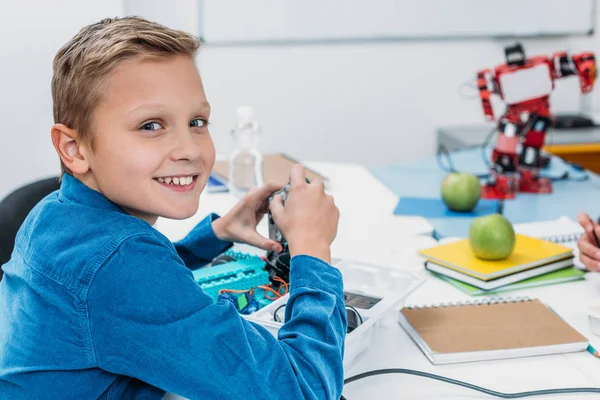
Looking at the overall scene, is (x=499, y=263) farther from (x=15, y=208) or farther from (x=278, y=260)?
(x=15, y=208)

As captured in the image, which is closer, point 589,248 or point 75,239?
point 75,239

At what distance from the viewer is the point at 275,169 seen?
207 cm

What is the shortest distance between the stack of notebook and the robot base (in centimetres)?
63

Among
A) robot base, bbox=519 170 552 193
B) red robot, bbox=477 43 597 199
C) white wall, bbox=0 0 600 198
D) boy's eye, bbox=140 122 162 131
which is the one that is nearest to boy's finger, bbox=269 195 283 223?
boy's eye, bbox=140 122 162 131

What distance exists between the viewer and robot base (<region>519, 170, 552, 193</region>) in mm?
2039

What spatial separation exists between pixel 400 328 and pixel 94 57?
63cm

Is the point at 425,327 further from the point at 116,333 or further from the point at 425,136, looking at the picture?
the point at 425,136

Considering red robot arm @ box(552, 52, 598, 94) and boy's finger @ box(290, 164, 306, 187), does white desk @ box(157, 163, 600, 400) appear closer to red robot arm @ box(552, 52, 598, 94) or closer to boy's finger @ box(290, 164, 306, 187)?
boy's finger @ box(290, 164, 306, 187)

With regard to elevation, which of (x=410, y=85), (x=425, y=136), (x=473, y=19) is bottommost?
(x=425, y=136)

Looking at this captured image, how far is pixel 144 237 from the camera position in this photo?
0.77 meters

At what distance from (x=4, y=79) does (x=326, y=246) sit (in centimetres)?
→ 183

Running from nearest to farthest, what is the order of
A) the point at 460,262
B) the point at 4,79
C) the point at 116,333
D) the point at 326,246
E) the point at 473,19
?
the point at 116,333
the point at 326,246
the point at 460,262
the point at 4,79
the point at 473,19

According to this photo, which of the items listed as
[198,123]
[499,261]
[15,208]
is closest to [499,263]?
[499,261]

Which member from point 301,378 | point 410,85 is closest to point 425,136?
point 410,85
